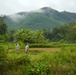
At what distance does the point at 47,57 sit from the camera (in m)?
15.9

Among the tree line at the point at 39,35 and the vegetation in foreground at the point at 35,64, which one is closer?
the vegetation in foreground at the point at 35,64

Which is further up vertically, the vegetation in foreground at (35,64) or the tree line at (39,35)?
the tree line at (39,35)

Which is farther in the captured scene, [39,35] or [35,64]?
[39,35]

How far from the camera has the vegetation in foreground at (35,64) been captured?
1460cm

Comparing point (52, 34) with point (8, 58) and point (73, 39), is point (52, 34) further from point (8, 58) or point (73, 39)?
point (8, 58)

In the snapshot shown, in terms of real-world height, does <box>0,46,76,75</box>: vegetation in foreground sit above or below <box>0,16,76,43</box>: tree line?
below

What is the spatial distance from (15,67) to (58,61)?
2.80 meters

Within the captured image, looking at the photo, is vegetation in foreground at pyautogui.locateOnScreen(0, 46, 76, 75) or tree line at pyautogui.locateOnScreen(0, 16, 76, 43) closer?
vegetation in foreground at pyautogui.locateOnScreen(0, 46, 76, 75)

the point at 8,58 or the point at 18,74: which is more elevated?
the point at 8,58

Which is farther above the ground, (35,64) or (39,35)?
(39,35)

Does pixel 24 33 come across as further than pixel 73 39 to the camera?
No

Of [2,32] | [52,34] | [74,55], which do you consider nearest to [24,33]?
[2,32]

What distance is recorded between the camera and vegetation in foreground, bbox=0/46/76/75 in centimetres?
1460

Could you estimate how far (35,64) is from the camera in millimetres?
14977
